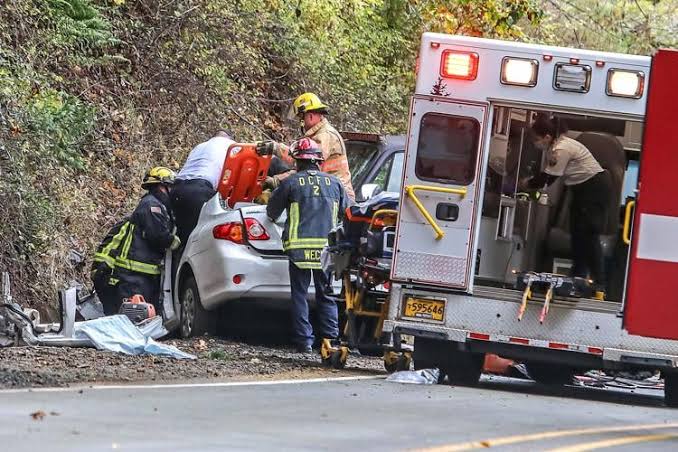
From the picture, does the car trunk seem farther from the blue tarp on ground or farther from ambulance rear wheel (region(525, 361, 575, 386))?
ambulance rear wheel (region(525, 361, 575, 386))

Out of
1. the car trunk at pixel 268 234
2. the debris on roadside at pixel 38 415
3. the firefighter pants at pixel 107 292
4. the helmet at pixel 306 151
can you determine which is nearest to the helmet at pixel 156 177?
the firefighter pants at pixel 107 292

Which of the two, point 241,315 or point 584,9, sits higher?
point 584,9

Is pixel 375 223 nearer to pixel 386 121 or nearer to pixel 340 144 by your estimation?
pixel 340 144

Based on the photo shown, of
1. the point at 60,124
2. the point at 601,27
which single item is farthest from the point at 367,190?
the point at 601,27

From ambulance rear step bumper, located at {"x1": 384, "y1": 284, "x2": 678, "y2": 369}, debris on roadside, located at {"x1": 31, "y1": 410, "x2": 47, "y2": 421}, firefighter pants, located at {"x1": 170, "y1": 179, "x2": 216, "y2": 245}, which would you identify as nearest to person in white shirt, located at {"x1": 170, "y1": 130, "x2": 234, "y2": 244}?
firefighter pants, located at {"x1": 170, "y1": 179, "x2": 216, "y2": 245}

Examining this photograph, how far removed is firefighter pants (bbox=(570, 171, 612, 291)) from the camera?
1380cm

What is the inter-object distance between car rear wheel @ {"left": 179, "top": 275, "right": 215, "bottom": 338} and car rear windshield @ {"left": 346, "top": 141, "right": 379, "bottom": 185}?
1.78 metres

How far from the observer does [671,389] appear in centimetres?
1237

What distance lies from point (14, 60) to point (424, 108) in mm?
6869

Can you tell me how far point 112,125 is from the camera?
1938cm

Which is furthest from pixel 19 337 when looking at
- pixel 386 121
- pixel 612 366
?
pixel 386 121

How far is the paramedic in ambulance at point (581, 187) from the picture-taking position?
45.1ft

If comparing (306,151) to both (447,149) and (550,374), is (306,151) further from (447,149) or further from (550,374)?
(550,374)

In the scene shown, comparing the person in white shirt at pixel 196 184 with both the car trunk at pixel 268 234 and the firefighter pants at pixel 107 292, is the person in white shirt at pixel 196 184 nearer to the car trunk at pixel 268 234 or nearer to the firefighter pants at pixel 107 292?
the firefighter pants at pixel 107 292
